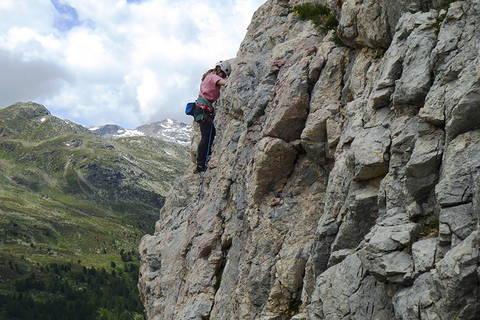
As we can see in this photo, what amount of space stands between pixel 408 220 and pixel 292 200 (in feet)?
29.4

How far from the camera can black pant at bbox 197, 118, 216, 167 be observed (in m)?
33.9

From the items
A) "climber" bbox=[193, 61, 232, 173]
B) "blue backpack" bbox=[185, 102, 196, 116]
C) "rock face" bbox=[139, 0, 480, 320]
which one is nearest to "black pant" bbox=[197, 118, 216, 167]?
"climber" bbox=[193, 61, 232, 173]

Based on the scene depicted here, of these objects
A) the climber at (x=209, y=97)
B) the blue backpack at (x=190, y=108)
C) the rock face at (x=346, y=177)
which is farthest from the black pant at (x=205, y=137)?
the rock face at (x=346, y=177)

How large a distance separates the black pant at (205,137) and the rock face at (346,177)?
6.14ft

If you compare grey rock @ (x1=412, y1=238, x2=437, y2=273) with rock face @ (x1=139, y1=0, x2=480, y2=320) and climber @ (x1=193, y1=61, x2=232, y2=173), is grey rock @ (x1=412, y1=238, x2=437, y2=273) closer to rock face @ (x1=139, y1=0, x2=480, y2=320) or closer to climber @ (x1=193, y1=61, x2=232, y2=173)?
rock face @ (x1=139, y1=0, x2=480, y2=320)

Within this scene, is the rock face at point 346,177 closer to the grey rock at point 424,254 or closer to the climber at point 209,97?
the grey rock at point 424,254

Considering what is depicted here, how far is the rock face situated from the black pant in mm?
1871

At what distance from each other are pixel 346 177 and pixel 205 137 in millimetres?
18970

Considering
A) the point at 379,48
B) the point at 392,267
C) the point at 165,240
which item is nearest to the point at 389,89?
the point at 379,48

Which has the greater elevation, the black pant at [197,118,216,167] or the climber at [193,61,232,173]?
the climber at [193,61,232,173]

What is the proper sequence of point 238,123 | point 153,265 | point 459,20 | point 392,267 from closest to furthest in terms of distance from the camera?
point 392,267 < point 459,20 < point 238,123 < point 153,265

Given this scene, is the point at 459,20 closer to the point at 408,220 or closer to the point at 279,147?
the point at 408,220

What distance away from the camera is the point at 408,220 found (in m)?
12.5

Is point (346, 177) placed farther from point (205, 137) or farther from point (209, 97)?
point (205, 137)
